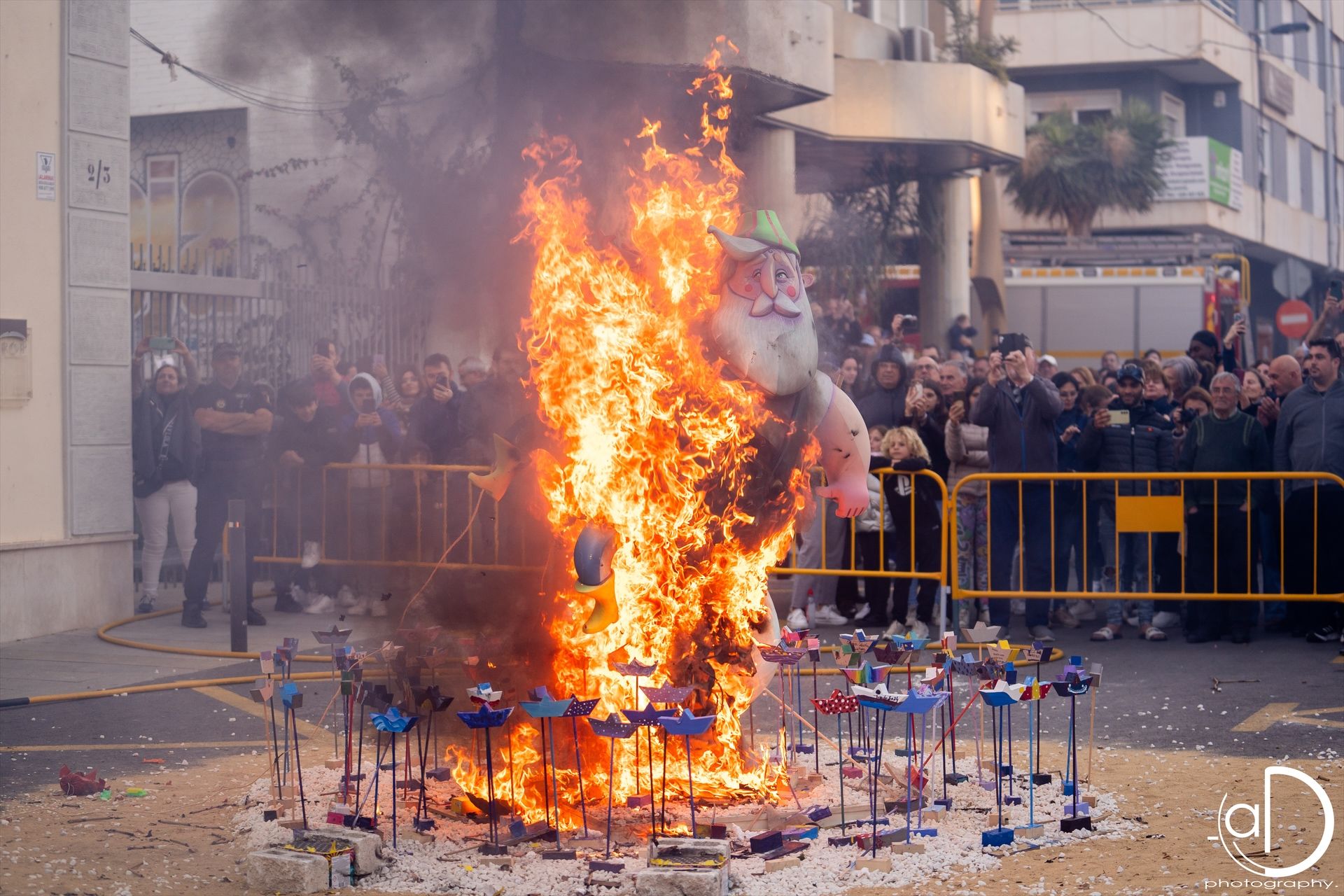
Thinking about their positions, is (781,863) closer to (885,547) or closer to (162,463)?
(885,547)

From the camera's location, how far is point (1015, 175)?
1425 inches

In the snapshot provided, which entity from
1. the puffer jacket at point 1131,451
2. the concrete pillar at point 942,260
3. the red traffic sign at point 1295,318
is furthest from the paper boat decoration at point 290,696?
the red traffic sign at point 1295,318

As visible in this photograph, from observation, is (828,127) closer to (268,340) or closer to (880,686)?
(268,340)

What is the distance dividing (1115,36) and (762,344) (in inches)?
1395

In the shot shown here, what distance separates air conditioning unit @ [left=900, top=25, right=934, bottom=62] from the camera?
21203 millimetres

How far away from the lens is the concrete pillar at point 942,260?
23281mm

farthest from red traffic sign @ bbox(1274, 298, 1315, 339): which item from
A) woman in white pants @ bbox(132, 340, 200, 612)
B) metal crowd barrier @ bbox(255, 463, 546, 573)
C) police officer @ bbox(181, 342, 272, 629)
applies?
woman in white pants @ bbox(132, 340, 200, 612)

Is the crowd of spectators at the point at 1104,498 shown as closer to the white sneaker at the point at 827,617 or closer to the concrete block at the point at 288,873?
the white sneaker at the point at 827,617

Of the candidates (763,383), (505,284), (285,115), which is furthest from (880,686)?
(285,115)

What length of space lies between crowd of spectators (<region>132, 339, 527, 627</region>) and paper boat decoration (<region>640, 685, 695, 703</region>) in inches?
219

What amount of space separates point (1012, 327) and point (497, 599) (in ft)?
72.7

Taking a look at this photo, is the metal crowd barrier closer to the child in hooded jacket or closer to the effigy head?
the child in hooded jacket

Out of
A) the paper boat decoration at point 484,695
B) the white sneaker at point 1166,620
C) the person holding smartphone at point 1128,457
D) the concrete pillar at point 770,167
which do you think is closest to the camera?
the paper boat decoration at point 484,695

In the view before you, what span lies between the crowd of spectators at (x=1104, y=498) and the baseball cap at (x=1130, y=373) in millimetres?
13
